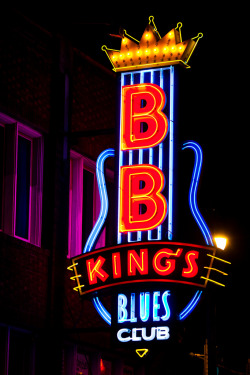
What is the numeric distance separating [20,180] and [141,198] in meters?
2.48

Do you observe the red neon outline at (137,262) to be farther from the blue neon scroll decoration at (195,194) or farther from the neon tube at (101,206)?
the blue neon scroll decoration at (195,194)

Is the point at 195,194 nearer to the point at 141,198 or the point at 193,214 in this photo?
the point at 193,214

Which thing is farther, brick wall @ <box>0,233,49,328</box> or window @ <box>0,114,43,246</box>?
window @ <box>0,114,43,246</box>

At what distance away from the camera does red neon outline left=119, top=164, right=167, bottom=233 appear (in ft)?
59.3

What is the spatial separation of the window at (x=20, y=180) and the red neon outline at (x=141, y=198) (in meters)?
1.90

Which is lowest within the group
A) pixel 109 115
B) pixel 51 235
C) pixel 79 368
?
pixel 79 368

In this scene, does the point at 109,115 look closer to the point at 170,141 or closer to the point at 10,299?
the point at 170,141

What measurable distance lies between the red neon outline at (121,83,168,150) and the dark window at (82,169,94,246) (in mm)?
2831

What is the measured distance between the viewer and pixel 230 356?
3672cm

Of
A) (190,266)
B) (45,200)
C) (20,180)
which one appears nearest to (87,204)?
(45,200)

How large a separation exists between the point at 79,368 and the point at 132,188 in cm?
416

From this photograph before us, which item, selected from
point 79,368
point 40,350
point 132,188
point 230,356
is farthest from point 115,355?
point 230,356

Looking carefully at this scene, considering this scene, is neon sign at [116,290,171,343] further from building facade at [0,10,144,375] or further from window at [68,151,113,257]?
window at [68,151,113,257]

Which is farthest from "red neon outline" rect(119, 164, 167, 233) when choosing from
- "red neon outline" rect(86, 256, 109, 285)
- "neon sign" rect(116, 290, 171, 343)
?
"neon sign" rect(116, 290, 171, 343)
